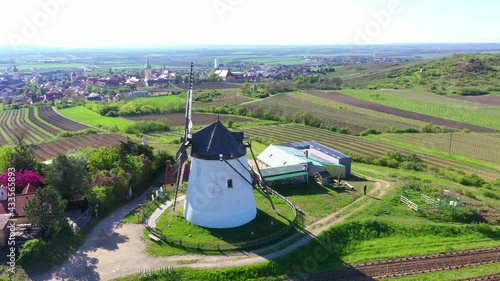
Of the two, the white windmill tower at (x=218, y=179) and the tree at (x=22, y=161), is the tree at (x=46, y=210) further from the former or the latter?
the tree at (x=22, y=161)

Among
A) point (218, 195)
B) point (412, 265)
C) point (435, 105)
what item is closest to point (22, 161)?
point (218, 195)

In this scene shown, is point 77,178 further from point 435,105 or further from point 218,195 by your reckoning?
point 435,105

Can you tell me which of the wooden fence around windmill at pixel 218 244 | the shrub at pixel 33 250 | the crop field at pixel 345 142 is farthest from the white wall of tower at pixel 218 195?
the crop field at pixel 345 142

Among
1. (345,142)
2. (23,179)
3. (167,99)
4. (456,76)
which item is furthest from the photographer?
(456,76)

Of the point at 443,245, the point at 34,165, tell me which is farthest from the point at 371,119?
the point at 34,165

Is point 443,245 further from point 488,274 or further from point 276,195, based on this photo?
point 276,195
